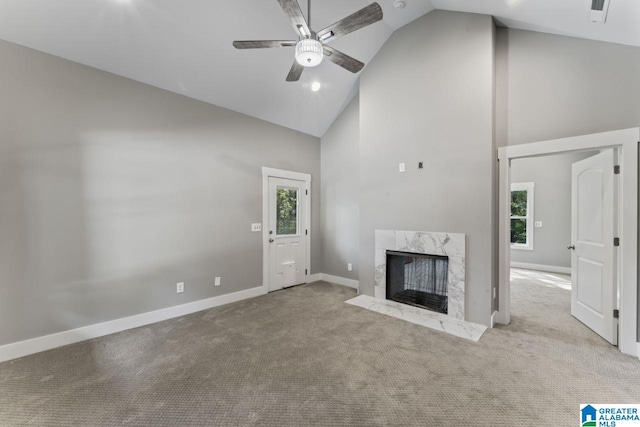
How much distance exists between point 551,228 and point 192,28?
808cm

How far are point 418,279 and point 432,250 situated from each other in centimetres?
57

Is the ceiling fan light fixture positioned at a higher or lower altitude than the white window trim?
higher

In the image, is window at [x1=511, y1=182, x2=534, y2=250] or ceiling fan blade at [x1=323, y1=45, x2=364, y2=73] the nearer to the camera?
ceiling fan blade at [x1=323, y1=45, x2=364, y2=73]

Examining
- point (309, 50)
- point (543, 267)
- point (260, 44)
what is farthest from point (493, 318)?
point (543, 267)

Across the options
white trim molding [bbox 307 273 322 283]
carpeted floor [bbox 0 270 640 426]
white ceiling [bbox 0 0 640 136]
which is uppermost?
white ceiling [bbox 0 0 640 136]

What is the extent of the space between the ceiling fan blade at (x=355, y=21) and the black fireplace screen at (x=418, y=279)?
2783 millimetres

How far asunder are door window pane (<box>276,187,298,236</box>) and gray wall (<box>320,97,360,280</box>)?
661 mm

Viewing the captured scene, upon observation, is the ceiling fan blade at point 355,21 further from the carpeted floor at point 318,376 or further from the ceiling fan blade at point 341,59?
the carpeted floor at point 318,376

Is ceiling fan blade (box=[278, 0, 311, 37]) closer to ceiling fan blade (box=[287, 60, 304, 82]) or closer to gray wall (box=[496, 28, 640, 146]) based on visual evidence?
ceiling fan blade (box=[287, 60, 304, 82])

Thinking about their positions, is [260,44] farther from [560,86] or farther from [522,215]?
[522,215]

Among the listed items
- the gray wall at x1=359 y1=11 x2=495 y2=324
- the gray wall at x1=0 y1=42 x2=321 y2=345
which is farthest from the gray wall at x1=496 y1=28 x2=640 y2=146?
the gray wall at x1=0 y1=42 x2=321 y2=345

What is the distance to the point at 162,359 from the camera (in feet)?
7.89

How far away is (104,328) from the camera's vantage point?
2.89 meters

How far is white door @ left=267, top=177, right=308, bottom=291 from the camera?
4.54 m
